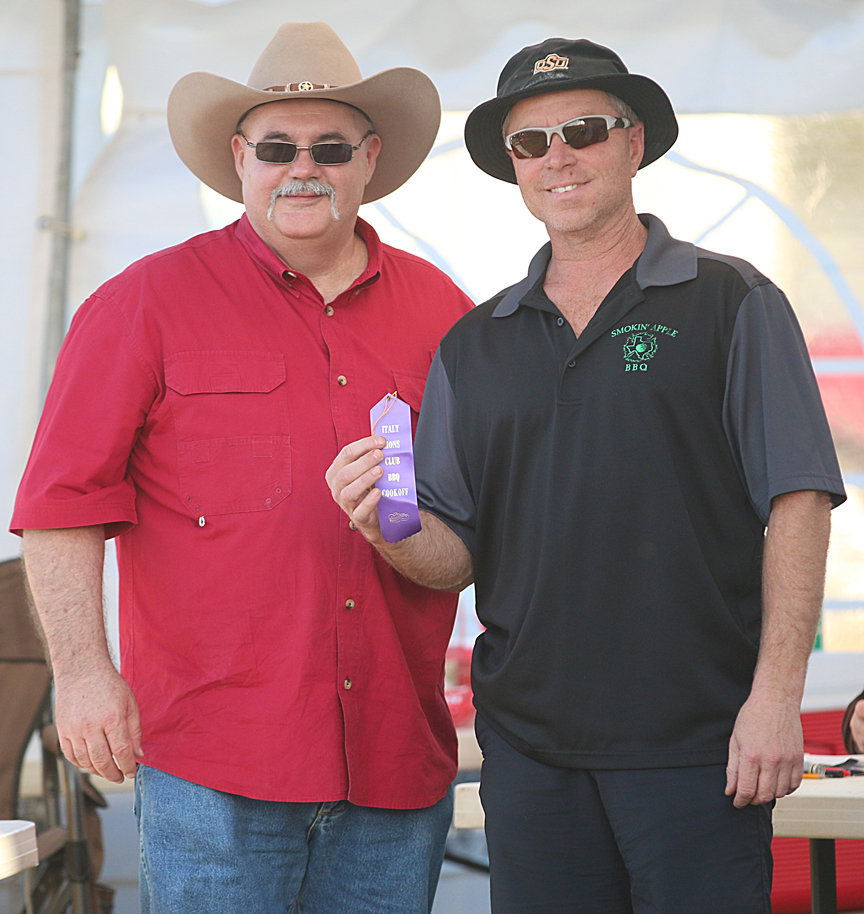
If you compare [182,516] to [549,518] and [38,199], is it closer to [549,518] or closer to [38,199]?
[549,518]

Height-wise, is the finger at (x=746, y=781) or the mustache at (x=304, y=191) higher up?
the mustache at (x=304, y=191)

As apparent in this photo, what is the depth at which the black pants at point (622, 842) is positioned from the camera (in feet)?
5.88

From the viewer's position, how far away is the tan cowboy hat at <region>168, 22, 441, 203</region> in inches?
96.3

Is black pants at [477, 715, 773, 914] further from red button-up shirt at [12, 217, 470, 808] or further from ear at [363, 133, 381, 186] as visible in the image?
ear at [363, 133, 381, 186]

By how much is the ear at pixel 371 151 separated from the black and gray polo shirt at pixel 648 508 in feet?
2.53

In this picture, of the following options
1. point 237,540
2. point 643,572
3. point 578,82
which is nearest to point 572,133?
point 578,82

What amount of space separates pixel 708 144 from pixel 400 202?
105 centimetres

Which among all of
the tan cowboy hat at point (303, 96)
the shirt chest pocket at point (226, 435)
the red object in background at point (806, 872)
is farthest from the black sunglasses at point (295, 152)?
the red object in background at point (806, 872)

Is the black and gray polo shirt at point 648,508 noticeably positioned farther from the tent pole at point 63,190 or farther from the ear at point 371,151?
the tent pole at point 63,190

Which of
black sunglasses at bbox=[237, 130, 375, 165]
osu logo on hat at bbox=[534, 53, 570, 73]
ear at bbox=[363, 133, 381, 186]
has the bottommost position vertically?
black sunglasses at bbox=[237, 130, 375, 165]

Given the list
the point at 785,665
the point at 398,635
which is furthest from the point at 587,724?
the point at 398,635

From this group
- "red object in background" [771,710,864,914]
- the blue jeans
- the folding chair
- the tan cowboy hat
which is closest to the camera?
the blue jeans

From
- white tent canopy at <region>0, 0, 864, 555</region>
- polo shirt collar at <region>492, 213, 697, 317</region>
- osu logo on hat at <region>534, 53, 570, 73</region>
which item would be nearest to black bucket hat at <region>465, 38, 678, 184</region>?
osu logo on hat at <region>534, 53, 570, 73</region>

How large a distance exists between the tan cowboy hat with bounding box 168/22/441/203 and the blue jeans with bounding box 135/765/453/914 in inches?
56.6
